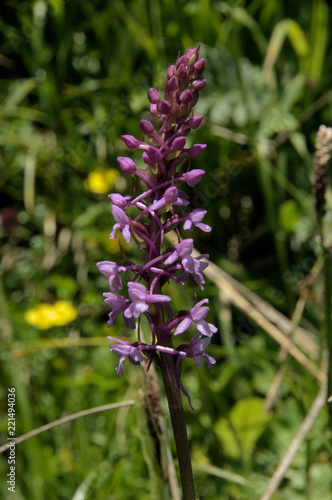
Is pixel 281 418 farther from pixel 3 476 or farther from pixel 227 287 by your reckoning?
pixel 3 476

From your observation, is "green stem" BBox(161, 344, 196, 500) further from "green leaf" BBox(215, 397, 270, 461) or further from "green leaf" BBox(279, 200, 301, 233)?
"green leaf" BBox(279, 200, 301, 233)

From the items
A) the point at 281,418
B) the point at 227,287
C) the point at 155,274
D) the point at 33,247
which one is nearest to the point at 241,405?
the point at 281,418

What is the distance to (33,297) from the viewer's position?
137 inches

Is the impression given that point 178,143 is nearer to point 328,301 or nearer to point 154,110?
point 154,110

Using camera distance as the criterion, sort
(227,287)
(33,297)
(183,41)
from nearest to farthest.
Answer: (227,287) < (183,41) < (33,297)

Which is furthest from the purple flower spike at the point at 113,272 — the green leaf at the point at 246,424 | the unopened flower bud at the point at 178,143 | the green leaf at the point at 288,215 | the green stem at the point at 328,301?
the green leaf at the point at 288,215

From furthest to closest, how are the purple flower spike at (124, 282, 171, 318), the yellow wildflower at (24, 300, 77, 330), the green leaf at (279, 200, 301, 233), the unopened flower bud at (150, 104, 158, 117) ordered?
the yellow wildflower at (24, 300, 77, 330), the green leaf at (279, 200, 301, 233), the unopened flower bud at (150, 104, 158, 117), the purple flower spike at (124, 282, 171, 318)

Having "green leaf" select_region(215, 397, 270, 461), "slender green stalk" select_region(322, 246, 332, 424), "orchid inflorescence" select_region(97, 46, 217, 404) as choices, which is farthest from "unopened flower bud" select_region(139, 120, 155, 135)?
"green leaf" select_region(215, 397, 270, 461)

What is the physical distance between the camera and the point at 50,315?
299 cm

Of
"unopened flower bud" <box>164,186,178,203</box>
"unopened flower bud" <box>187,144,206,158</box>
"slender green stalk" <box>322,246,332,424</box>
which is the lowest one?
"slender green stalk" <box>322,246,332,424</box>

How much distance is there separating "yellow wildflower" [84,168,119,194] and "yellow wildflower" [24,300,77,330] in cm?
74

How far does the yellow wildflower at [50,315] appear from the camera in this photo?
2961mm

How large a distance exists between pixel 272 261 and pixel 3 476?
1845mm

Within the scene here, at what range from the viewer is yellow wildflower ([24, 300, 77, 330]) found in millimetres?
2961
